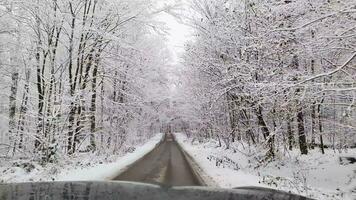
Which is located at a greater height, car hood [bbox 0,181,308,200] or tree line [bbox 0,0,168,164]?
tree line [bbox 0,0,168,164]

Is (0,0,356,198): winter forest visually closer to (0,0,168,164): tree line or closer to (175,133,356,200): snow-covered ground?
(0,0,168,164): tree line

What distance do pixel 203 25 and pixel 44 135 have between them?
33.4ft

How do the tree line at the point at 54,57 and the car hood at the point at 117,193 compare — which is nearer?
the car hood at the point at 117,193

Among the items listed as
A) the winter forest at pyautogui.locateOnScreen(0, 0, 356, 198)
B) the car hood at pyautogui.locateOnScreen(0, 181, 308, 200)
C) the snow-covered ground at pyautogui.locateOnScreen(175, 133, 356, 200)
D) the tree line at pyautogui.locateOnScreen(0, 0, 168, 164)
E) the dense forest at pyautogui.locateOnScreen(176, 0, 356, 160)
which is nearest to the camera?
the car hood at pyautogui.locateOnScreen(0, 181, 308, 200)

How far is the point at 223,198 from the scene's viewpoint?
4.11m

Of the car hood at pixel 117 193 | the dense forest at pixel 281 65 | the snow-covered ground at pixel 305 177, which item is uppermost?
the dense forest at pixel 281 65

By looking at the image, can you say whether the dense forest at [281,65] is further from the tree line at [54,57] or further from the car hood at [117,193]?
the tree line at [54,57]

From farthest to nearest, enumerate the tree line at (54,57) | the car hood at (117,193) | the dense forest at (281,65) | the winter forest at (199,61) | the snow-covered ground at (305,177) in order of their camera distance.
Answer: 1. the tree line at (54,57)
2. the snow-covered ground at (305,177)
3. the winter forest at (199,61)
4. the dense forest at (281,65)
5. the car hood at (117,193)

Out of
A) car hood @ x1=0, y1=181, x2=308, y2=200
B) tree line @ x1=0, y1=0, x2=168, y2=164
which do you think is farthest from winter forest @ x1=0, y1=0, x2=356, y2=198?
car hood @ x1=0, y1=181, x2=308, y2=200

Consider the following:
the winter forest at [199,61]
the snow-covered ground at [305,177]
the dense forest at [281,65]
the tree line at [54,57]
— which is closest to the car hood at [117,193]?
the dense forest at [281,65]

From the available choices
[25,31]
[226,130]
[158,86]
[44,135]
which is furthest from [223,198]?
[158,86]

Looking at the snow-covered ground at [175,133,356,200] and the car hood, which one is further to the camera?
the snow-covered ground at [175,133,356,200]

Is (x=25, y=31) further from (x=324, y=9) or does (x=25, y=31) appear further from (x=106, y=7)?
A: (x=324, y=9)

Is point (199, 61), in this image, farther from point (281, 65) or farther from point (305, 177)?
point (305, 177)
